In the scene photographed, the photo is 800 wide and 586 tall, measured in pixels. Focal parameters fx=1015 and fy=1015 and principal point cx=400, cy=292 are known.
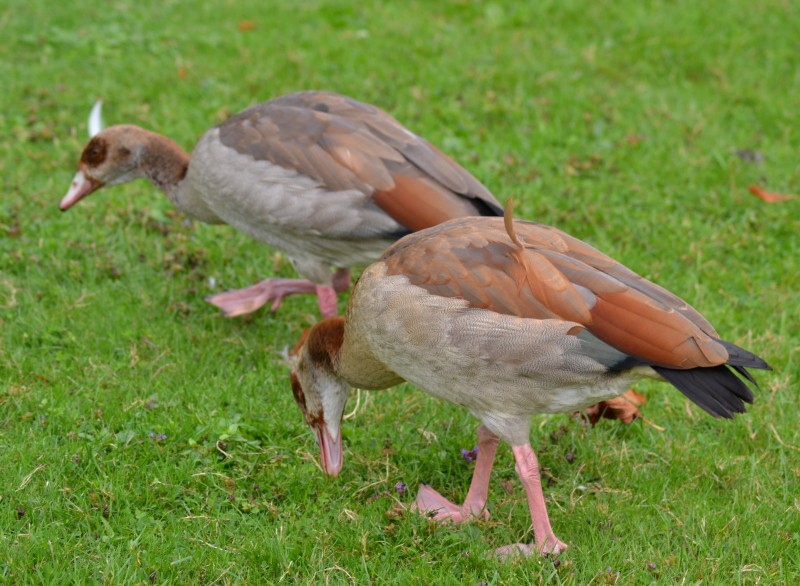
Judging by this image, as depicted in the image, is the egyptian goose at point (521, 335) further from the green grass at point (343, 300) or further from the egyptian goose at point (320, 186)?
the egyptian goose at point (320, 186)

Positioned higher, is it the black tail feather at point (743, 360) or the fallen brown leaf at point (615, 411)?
the black tail feather at point (743, 360)

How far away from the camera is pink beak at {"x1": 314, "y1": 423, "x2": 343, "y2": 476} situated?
4.75m

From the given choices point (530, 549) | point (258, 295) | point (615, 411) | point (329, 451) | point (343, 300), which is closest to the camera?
point (530, 549)

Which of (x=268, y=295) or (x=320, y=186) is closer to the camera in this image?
(x=320, y=186)

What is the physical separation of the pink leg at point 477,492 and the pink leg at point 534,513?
0.87 feet

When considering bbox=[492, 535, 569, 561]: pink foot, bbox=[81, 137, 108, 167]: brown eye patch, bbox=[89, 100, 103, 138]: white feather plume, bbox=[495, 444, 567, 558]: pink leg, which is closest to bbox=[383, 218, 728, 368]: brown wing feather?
bbox=[495, 444, 567, 558]: pink leg

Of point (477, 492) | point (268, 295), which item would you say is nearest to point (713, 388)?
point (477, 492)

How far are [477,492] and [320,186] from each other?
6.69 ft

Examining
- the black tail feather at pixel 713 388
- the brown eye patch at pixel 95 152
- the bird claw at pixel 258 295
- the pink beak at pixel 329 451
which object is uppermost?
the black tail feather at pixel 713 388

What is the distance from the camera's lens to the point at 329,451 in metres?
4.80

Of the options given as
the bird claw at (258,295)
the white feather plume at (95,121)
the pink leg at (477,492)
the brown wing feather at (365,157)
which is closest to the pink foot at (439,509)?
the pink leg at (477,492)

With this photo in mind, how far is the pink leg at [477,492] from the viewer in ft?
15.0

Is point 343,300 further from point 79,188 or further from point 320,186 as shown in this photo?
point 79,188

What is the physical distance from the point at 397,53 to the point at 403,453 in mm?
4951
